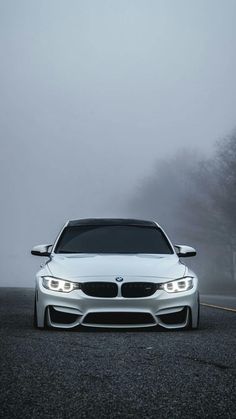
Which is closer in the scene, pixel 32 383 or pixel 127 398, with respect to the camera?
pixel 127 398

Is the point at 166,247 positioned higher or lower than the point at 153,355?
higher

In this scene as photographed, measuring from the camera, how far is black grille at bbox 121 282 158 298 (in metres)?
8.39

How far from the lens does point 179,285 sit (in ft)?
28.1

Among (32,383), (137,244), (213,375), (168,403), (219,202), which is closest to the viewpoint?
(168,403)

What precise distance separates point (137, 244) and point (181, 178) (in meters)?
50.6

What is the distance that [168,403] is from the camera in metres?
4.45

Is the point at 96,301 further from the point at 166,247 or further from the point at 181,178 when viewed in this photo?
the point at 181,178

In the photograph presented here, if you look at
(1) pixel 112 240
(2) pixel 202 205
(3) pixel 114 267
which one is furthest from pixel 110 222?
(2) pixel 202 205

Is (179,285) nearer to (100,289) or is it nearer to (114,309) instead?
(114,309)

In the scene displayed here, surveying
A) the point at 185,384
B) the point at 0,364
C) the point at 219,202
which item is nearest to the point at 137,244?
the point at 0,364

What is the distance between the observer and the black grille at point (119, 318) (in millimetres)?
8391

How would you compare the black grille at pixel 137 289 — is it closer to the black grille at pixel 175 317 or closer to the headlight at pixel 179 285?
the headlight at pixel 179 285

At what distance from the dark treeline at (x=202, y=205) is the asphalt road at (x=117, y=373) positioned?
33359 mm

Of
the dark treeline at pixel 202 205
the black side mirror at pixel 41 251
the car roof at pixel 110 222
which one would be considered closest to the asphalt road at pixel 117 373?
the black side mirror at pixel 41 251
